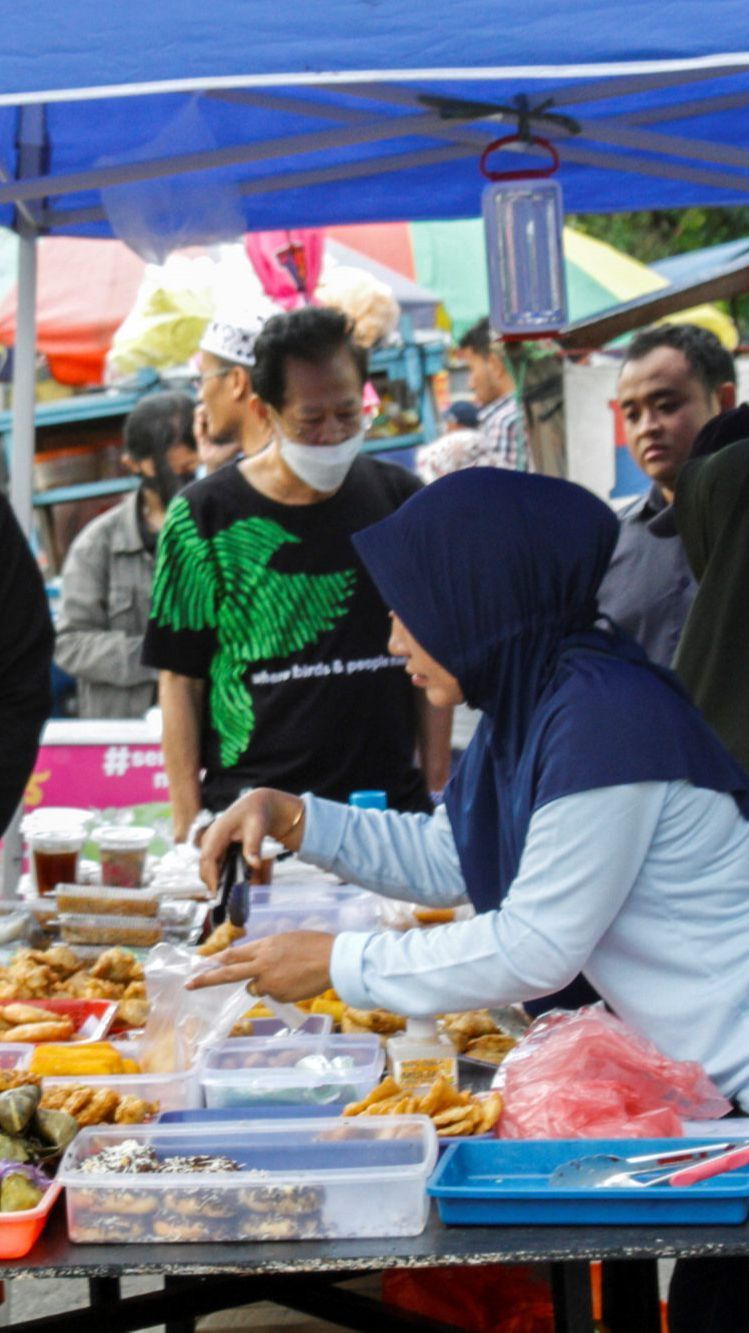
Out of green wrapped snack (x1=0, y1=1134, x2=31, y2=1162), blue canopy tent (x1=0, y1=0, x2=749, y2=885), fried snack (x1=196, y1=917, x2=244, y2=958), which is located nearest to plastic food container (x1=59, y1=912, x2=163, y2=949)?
fried snack (x1=196, y1=917, x2=244, y2=958)

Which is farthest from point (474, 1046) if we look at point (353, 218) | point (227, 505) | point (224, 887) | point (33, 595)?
point (353, 218)

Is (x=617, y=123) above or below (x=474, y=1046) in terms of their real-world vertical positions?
above

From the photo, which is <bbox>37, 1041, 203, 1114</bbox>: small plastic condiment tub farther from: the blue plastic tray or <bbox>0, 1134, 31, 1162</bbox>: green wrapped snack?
the blue plastic tray

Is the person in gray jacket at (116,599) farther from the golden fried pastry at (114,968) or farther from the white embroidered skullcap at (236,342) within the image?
the golden fried pastry at (114,968)

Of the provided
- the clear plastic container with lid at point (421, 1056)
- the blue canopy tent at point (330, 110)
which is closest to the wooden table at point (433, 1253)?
the clear plastic container with lid at point (421, 1056)

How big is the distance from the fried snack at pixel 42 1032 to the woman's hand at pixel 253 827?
0.35 metres

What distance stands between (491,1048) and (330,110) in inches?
98.1

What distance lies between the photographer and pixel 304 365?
409 centimetres

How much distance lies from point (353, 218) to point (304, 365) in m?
1.47

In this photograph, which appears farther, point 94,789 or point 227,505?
point 94,789

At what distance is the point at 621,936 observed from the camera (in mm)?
2260

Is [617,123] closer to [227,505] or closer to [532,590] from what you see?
[227,505]

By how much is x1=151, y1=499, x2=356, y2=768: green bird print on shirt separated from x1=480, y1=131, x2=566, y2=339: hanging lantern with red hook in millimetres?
797

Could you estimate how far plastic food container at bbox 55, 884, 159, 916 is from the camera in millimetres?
3305
